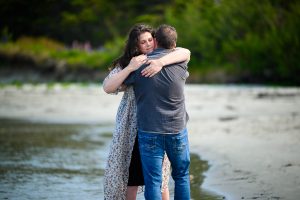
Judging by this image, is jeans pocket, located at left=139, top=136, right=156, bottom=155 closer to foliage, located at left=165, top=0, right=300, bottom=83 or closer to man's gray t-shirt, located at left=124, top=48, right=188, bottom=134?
man's gray t-shirt, located at left=124, top=48, right=188, bottom=134

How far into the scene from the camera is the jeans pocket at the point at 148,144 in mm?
4832

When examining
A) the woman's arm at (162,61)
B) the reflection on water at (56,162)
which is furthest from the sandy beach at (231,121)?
the woman's arm at (162,61)

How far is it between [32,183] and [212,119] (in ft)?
21.7

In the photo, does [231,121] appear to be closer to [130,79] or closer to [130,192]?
[130,192]

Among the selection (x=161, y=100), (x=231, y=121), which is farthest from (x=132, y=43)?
(x=231, y=121)

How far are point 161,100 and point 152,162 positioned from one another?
447 millimetres

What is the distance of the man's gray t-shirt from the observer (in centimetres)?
481

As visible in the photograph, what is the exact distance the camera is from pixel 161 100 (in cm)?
482

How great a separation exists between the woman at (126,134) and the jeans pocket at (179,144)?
39 cm

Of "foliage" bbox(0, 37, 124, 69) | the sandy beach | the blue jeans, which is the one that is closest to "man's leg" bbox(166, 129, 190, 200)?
the blue jeans

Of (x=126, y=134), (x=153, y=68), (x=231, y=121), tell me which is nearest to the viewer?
(x=153, y=68)

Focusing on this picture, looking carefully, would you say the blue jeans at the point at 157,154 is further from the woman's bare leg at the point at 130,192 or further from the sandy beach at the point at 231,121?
the sandy beach at the point at 231,121

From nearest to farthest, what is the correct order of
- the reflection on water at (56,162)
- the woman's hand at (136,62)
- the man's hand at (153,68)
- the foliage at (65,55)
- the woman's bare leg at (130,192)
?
the man's hand at (153,68) → the woman's hand at (136,62) → the woman's bare leg at (130,192) → the reflection on water at (56,162) → the foliage at (65,55)

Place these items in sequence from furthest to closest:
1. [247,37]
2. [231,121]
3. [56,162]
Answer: [247,37] → [231,121] → [56,162]
